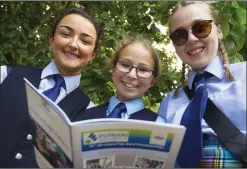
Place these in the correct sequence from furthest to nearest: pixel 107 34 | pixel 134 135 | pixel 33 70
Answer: pixel 107 34 < pixel 33 70 < pixel 134 135

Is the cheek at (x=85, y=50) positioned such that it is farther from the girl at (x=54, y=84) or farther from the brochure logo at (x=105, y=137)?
the brochure logo at (x=105, y=137)

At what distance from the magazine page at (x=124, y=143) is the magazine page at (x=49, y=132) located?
0.04 meters

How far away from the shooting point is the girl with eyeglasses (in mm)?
1454

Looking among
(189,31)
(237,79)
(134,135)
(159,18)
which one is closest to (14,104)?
(134,135)

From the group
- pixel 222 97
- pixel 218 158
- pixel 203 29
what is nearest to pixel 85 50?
pixel 203 29

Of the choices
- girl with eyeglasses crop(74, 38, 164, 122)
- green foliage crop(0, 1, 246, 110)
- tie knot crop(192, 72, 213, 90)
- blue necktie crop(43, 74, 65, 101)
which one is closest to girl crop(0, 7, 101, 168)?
blue necktie crop(43, 74, 65, 101)

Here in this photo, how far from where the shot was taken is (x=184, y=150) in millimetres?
1285

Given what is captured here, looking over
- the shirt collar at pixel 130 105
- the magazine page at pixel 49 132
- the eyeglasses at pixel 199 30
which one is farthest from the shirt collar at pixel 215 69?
the magazine page at pixel 49 132

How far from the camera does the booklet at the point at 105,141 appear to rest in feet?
3.10

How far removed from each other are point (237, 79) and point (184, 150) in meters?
0.36

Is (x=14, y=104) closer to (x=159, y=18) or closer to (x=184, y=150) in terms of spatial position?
(x=184, y=150)

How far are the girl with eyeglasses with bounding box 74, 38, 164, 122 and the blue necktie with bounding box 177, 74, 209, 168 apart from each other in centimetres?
19

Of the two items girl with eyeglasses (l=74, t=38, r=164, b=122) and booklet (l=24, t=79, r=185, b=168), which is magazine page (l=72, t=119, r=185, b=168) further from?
girl with eyeglasses (l=74, t=38, r=164, b=122)

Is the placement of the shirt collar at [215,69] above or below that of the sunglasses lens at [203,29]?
below
